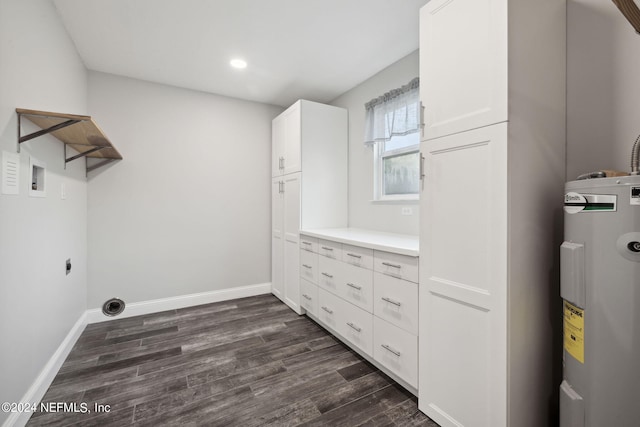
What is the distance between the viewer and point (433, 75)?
1545 millimetres

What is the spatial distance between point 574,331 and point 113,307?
12.4 feet

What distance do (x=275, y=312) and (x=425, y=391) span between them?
1.93 m

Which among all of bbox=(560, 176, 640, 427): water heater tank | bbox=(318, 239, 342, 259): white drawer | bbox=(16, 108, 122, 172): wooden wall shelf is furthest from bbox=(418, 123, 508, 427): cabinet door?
bbox=(16, 108, 122, 172): wooden wall shelf

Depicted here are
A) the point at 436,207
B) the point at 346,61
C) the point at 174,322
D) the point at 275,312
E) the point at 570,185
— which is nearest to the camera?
the point at 570,185

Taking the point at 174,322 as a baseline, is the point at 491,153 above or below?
above

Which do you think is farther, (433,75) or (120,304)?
(120,304)

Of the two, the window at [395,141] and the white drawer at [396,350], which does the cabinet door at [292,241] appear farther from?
the white drawer at [396,350]

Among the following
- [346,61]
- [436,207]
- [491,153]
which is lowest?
[436,207]

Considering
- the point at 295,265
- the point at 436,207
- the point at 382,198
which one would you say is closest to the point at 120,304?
the point at 295,265

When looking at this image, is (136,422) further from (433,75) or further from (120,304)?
(433,75)

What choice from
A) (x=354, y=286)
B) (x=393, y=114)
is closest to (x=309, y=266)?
(x=354, y=286)

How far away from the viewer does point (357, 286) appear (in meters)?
2.21

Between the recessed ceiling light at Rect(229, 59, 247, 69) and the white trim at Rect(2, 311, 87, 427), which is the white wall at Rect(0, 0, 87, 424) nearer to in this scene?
the white trim at Rect(2, 311, 87, 427)

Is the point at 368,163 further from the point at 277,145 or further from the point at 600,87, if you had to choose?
the point at 600,87
